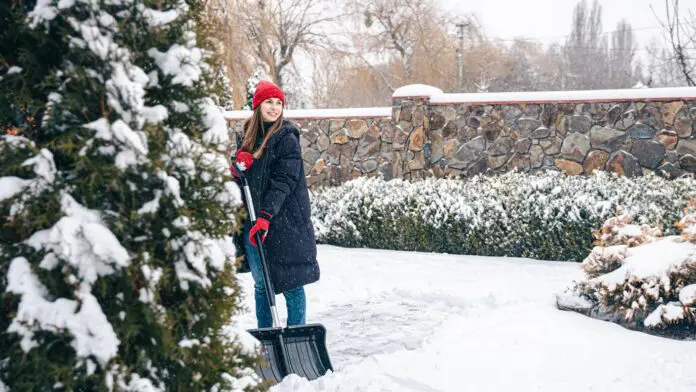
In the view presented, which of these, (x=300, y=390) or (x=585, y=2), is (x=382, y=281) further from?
(x=585, y=2)

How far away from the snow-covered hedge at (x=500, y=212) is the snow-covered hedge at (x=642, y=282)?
1.95m

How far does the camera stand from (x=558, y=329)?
4551mm

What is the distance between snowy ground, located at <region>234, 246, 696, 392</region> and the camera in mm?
3656

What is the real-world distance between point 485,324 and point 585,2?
57.0 m

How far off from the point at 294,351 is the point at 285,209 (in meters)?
0.84

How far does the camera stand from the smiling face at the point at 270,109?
399 centimetres

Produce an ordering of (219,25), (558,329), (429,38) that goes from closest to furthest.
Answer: (219,25) < (558,329) < (429,38)

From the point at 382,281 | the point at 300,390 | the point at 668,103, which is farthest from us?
the point at 668,103

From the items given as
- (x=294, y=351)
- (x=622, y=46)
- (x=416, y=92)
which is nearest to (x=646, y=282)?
(x=294, y=351)

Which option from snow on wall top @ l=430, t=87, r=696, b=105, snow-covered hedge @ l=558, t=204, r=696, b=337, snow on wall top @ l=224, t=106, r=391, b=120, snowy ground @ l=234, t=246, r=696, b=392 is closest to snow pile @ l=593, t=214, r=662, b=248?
snow-covered hedge @ l=558, t=204, r=696, b=337

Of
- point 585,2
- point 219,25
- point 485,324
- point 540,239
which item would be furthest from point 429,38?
point 585,2

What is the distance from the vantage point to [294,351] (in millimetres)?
3643

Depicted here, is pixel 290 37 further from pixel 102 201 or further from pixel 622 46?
pixel 622 46

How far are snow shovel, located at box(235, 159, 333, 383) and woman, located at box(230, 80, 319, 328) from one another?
0.75 feet
